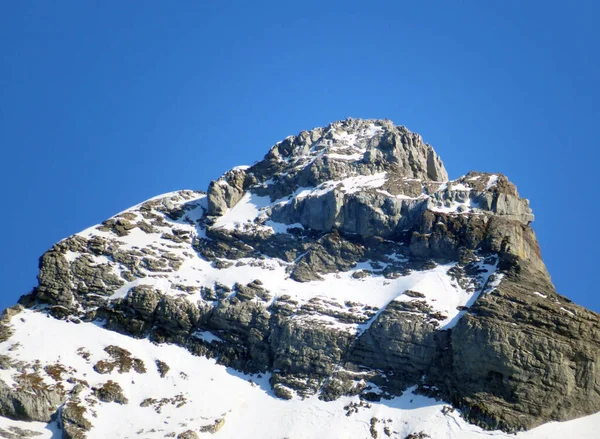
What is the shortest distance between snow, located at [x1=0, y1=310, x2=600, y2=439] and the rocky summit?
0.76ft

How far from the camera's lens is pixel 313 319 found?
10931 centimetres

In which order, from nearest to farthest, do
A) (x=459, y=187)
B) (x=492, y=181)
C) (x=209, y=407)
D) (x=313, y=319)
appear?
(x=209, y=407)
(x=313, y=319)
(x=459, y=187)
(x=492, y=181)

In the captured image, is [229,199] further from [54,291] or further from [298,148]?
[54,291]

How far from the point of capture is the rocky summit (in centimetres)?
9638

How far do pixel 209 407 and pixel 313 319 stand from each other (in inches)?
737

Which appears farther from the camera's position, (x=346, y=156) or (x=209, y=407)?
(x=346, y=156)

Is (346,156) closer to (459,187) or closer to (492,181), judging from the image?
(459,187)

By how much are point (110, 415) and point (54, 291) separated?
25.2 m

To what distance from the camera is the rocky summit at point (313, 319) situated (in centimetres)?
9638

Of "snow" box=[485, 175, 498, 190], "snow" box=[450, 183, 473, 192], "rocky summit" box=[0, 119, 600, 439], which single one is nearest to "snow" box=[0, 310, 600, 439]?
"rocky summit" box=[0, 119, 600, 439]

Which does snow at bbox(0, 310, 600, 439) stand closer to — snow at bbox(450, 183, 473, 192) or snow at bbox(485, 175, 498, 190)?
snow at bbox(450, 183, 473, 192)

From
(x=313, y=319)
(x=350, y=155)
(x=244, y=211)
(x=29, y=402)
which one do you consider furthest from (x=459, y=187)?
(x=29, y=402)

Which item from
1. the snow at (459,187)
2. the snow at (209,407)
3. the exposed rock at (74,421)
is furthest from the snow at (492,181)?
the exposed rock at (74,421)

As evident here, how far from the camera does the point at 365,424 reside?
316ft
